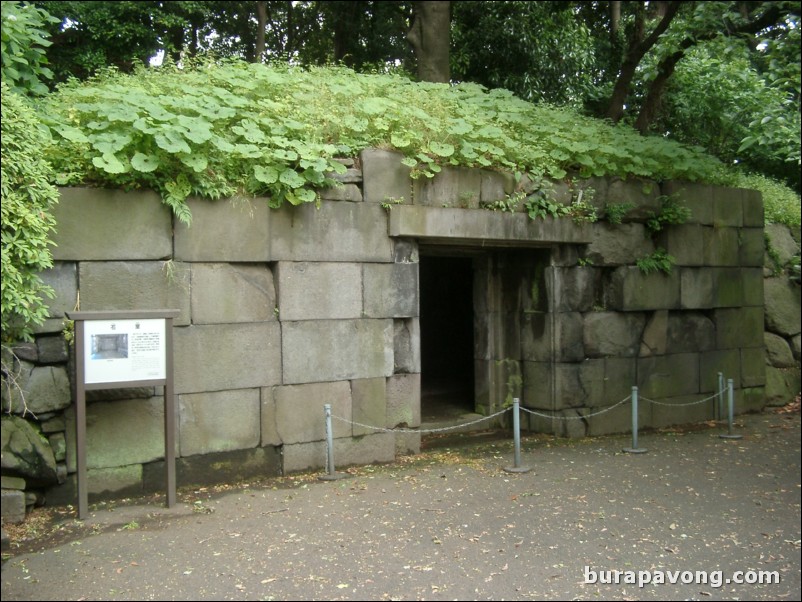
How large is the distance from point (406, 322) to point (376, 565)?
3.51 meters

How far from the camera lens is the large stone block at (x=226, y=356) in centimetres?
667

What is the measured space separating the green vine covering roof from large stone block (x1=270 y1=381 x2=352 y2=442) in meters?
1.88

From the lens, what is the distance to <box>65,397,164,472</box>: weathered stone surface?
20.5 ft

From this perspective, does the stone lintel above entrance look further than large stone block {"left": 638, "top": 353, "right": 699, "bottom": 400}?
No

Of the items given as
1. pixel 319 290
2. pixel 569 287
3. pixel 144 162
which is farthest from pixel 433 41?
pixel 144 162

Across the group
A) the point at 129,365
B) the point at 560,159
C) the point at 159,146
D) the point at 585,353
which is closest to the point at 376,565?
the point at 129,365

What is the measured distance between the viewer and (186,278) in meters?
6.67

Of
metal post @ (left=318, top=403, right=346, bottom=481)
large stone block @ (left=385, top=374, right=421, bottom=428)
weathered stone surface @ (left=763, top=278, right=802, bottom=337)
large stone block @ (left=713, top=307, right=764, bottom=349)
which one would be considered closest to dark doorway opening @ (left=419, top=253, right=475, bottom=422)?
large stone block @ (left=385, top=374, right=421, bottom=428)

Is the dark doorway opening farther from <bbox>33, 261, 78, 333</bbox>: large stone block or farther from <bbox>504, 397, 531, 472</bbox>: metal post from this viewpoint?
<bbox>33, 261, 78, 333</bbox>: large stone block

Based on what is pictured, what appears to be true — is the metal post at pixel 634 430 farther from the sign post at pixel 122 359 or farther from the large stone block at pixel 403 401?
the sign post at pixel 122 359

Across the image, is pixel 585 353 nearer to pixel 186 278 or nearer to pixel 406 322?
pixel 406 322

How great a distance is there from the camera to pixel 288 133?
7383 mm

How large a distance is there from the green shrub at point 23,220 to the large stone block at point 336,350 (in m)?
2.26

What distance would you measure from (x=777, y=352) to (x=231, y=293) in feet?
31.8
